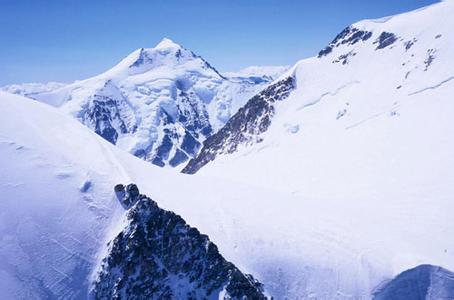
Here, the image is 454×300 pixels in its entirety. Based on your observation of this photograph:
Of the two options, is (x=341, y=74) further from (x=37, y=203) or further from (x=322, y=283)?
(x=37, y=203)

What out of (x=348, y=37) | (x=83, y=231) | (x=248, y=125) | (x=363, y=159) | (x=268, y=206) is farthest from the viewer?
(x=348, y=37)

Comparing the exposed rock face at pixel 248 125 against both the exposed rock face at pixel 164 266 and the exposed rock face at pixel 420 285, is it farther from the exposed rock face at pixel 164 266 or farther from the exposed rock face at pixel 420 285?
the exposed rock face at pixel 164 266

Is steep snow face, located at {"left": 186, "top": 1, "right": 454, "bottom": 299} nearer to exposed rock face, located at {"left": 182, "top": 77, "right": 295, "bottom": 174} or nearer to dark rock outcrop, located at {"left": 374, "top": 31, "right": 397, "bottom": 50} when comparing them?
dark rock outcrop, located at {"left": 374, "top": 31, "right": 397, "bottom": 50}

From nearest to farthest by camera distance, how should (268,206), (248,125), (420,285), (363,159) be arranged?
(420,285), (268,206), (363,159), (248,125)

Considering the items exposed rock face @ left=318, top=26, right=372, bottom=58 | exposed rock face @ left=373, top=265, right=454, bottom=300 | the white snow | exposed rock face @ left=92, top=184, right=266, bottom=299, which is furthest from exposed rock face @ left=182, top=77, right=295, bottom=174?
exposed rock face @ left=92, top=184, right=266, bottom=299

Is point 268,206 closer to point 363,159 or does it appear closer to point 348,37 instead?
point 363,159

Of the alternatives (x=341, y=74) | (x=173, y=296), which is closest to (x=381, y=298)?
(x=173, y=296)

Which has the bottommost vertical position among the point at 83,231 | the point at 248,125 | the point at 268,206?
the point at 83,231

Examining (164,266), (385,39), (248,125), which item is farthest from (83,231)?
(385,39)
